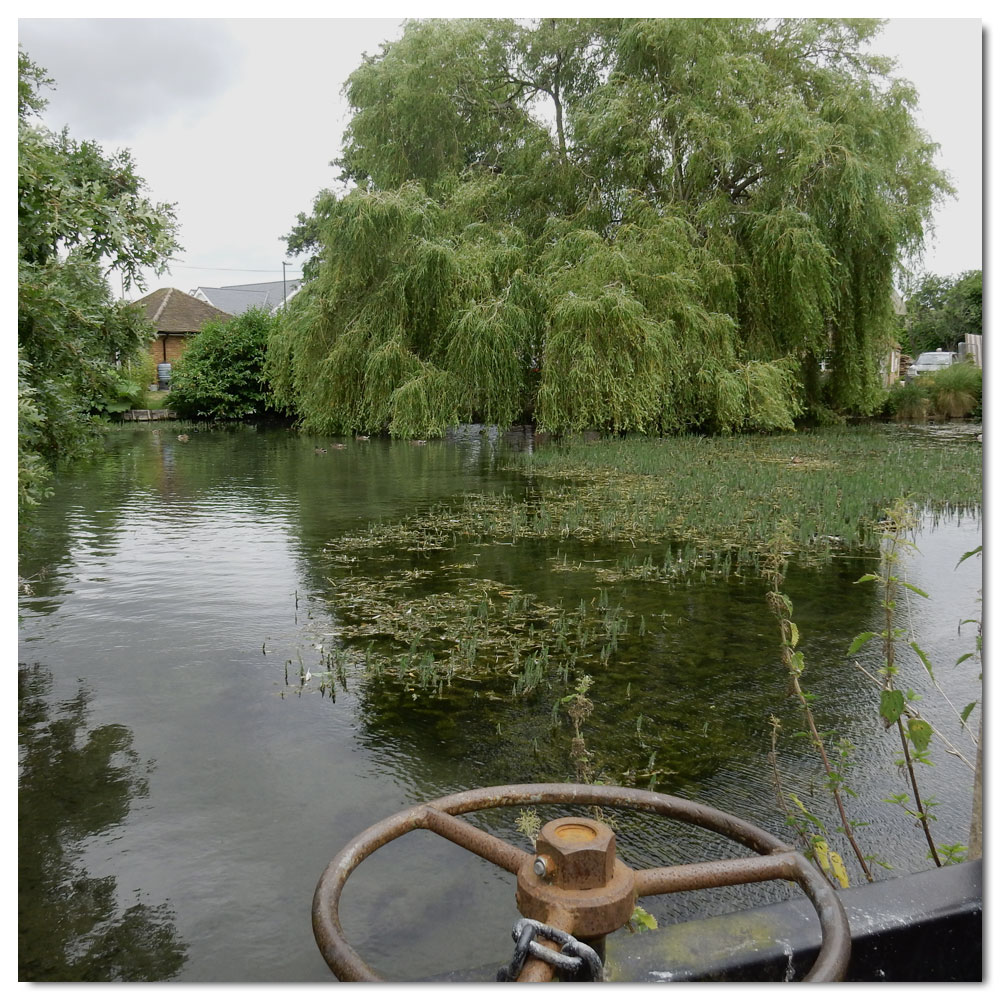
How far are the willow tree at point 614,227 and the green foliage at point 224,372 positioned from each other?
34.6 feet

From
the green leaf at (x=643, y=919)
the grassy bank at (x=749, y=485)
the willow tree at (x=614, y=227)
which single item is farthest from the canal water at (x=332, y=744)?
the willow tree at (x=614, y=227)

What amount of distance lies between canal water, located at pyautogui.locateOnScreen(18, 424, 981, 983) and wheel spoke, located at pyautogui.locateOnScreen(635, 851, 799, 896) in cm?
138

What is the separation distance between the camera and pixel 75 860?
10.4 feet

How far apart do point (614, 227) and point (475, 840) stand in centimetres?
1746

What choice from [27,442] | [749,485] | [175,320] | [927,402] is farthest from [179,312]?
[27,442]

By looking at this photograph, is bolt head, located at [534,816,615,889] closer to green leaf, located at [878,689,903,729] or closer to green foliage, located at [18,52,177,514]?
green leaf, located at [878,689,903,729]

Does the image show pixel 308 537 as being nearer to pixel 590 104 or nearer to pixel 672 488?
pixel 672 488

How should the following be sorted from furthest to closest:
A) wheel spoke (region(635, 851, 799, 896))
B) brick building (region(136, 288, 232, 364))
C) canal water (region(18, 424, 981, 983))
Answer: brick building (region(136, 288, 232, 364)) → canal water (region(18, 424, 981, 983)) → wheel spoke (region(635, 851, 799, 896))

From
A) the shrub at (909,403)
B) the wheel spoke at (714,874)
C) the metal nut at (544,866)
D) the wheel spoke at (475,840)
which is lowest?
the wheel spoke at (714,874)

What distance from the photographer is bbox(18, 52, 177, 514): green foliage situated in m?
3.34

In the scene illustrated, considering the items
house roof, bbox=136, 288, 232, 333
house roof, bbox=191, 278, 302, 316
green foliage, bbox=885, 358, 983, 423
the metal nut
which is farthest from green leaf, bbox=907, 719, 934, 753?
house roof, bbox=191, 278, 302, 316

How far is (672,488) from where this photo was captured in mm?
11820

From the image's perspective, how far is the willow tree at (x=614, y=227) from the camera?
16031 mm

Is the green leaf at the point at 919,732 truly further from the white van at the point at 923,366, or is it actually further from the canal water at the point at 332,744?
the white van at the point at 923,366
